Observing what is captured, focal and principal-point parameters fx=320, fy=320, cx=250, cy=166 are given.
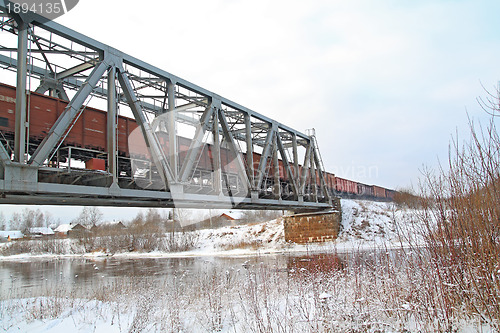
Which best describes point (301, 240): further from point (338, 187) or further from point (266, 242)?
point (338, 187)

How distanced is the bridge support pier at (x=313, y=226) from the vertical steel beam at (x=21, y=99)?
31.1 m

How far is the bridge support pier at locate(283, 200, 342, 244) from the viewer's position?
118ft

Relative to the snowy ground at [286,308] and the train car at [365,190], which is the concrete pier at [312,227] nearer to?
the train car at [365,190]

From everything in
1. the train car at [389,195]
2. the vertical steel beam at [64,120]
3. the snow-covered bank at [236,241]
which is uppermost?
the vertical steel beam at [64,120]

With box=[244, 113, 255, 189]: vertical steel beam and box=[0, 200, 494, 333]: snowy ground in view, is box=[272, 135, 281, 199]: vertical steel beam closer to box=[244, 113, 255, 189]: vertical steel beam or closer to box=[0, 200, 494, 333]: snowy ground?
box=[244, 113, 255, 189]: vertical steel beam

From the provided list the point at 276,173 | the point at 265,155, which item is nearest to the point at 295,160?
the point at 276,173

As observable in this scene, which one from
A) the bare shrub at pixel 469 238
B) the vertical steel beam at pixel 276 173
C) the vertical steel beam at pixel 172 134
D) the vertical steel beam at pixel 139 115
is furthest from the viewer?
the vertical steel beam at pixel 276 173

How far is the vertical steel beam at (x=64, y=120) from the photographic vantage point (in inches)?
395

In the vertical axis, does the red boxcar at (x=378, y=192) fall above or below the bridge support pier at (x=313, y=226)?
above

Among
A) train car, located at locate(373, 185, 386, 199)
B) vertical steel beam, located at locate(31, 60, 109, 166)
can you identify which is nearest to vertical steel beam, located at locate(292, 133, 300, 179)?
vertical steel beam, located at locate(31, 60, 109, 166)

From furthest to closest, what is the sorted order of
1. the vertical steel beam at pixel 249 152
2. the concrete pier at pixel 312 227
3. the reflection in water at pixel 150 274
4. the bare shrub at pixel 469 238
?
the concrete pier at pixel 312 227 < the vertical steel beam at pixel 249 152 < the reflection in water at pixel 150 274 < the bare shrub at pixel 469 238

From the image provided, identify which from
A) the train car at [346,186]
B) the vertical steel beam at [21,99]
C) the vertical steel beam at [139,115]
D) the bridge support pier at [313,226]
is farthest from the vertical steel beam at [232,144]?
the train car at [346,186]

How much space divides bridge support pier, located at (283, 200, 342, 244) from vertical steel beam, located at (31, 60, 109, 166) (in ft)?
97.2

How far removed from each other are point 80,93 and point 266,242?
3221cm
